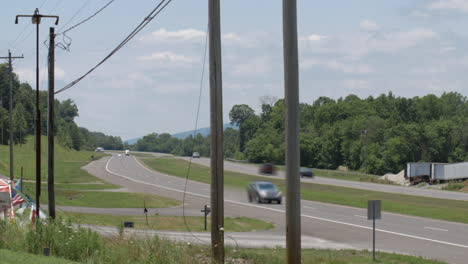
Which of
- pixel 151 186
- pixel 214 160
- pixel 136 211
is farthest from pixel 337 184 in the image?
pixel 214 160

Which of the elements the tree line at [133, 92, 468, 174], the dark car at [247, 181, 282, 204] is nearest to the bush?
the dark car at [247, 181, 282, 204]

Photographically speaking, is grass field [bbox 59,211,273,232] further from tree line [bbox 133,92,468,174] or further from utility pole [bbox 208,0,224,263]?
tree line [bbox 133,92,468,174]

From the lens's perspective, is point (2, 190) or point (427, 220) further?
point (427, 220)

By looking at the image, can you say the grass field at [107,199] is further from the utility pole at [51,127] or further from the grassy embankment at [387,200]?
the utility pole at [51,127]

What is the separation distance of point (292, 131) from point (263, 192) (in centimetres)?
3933

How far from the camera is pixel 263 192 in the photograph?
4997 centimetres

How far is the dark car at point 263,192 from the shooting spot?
4897cm

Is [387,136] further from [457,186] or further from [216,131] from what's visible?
[216,131]

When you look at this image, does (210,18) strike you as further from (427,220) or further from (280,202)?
(280,202)

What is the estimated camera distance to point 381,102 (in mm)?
149625

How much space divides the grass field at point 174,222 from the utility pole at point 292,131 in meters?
27.8

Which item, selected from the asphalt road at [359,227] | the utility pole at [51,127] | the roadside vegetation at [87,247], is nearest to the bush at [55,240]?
the roadside vegetation at [87,247]

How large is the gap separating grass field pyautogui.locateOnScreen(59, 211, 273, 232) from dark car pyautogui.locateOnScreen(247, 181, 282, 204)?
15.9 ft

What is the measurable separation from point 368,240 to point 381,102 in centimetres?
11914
